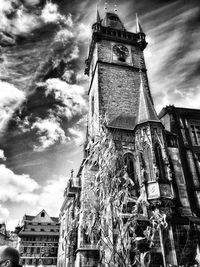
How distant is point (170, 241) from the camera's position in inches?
521

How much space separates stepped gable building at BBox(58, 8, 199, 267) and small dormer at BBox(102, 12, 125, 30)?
277 centimetres

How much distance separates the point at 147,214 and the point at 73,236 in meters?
6.57

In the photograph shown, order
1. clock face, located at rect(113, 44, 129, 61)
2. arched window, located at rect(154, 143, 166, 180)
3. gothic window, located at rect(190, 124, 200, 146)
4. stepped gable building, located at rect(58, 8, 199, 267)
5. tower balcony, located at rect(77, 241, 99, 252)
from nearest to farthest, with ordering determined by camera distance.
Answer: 1. stepped gable building, located at rect(58, 8, 199, 267)
2. tower balcony, located at rect(77, 241, 99, 252)
3. arched window, located at rect(154, 143, 166, 180)
4. gothic window, located at rect(190, 124, 200, 146)
5. clock face, located at rect(113, 44, 129, 61)

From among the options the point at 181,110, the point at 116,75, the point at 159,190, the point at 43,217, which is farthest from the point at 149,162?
the point at 43,217

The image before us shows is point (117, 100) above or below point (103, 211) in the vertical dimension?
→ above

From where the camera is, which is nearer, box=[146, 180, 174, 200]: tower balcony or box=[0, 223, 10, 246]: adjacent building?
box=[146, 180, 174, 200]: tower balcony

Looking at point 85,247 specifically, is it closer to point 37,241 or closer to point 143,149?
point 143,149

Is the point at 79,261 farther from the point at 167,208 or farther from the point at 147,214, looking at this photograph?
the point at 167,208

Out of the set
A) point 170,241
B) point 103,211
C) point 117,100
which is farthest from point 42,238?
point 103,211

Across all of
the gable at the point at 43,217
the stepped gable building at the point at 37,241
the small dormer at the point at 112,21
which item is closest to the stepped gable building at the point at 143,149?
the small dormer at the point at 112,21

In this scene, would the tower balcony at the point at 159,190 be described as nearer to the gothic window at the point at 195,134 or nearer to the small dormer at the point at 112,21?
the gothic window at the point at 195,134

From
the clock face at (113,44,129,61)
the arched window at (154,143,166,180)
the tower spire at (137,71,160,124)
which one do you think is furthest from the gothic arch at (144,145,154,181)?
the clock face at (113,44,129,61)

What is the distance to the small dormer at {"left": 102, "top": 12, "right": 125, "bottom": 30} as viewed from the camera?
3059 cm

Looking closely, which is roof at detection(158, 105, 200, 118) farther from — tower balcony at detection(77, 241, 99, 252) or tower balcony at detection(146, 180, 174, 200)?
tower balcony at detection(77, 241, 99, 252)
